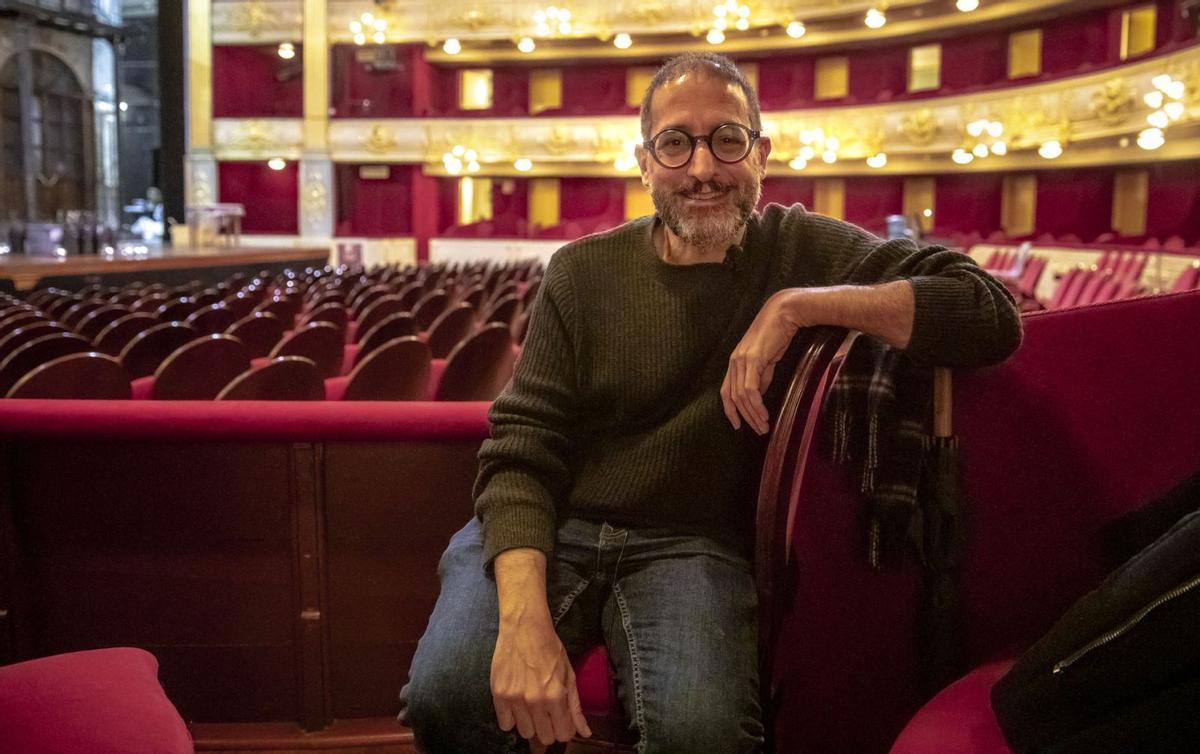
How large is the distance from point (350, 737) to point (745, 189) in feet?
4.39

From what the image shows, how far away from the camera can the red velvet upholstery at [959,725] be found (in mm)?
1310

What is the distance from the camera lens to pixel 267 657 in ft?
7.11

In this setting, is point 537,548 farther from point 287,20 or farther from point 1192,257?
point 287,20

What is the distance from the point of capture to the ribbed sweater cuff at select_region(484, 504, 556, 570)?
1.59 m

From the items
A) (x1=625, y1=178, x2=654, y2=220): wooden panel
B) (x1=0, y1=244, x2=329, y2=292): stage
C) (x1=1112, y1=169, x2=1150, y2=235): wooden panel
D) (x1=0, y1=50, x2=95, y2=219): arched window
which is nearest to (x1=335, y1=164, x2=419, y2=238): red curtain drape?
(x1=625, y1=178, x2=654, y2=220): wooden panel

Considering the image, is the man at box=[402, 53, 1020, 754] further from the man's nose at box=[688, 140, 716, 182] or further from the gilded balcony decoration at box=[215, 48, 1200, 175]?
the gilded balcony decoration at box=[215, 48, 1200, 175]

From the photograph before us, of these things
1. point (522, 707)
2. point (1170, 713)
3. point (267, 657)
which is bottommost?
point (267, 657)

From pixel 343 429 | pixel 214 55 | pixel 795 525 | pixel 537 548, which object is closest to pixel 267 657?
pixel 343 429

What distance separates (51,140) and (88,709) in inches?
932

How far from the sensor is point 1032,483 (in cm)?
160

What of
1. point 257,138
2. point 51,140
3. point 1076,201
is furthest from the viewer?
point 51,140

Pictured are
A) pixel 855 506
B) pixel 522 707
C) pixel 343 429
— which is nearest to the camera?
pixel 522 707

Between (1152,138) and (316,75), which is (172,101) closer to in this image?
(316,75)

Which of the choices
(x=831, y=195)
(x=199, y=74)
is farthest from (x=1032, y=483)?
(x=199, y=74)
